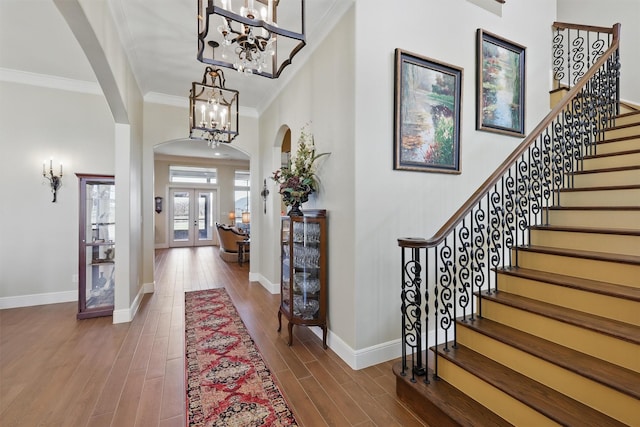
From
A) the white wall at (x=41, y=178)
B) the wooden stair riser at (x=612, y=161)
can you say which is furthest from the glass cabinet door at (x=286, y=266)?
the wooden stair riser at (x=612, y=161)

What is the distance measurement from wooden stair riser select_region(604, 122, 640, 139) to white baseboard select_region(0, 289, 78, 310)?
306 inches

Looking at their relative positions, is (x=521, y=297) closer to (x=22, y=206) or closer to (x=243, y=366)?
(x=243, y=366)

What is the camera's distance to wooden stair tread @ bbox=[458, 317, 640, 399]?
143cm

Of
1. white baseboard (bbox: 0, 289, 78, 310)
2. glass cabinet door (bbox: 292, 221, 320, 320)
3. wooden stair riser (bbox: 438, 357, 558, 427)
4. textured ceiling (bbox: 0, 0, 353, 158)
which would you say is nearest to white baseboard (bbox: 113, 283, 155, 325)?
white baseboard (bbox: 0, 289, 78, 310)

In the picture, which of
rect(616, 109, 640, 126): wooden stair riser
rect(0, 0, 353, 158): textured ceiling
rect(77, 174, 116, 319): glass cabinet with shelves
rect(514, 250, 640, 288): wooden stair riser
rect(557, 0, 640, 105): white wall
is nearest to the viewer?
rect(514, 250, 640, 288): wooden stair riser

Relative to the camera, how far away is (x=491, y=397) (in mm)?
1737

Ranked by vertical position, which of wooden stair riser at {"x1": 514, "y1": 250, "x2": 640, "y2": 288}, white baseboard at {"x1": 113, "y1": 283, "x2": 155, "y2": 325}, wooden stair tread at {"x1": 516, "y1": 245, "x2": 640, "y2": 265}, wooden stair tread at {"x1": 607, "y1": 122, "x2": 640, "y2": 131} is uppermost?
wooden stair tread at {"x1": 607, "y1": 122, "x2": 640, "y2": 131}

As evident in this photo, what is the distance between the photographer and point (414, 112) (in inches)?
111

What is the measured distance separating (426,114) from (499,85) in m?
1.31

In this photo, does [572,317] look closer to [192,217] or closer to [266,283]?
[266,283]

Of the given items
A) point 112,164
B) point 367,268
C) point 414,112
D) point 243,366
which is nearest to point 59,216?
point 112,164

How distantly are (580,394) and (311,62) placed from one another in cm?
378

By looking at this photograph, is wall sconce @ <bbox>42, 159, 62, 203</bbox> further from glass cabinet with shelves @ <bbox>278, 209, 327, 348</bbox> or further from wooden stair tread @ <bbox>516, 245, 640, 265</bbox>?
wooden stair tread @ <bbox>516, 245, 640, 265</bbox>

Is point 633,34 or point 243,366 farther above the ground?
point 633,34
